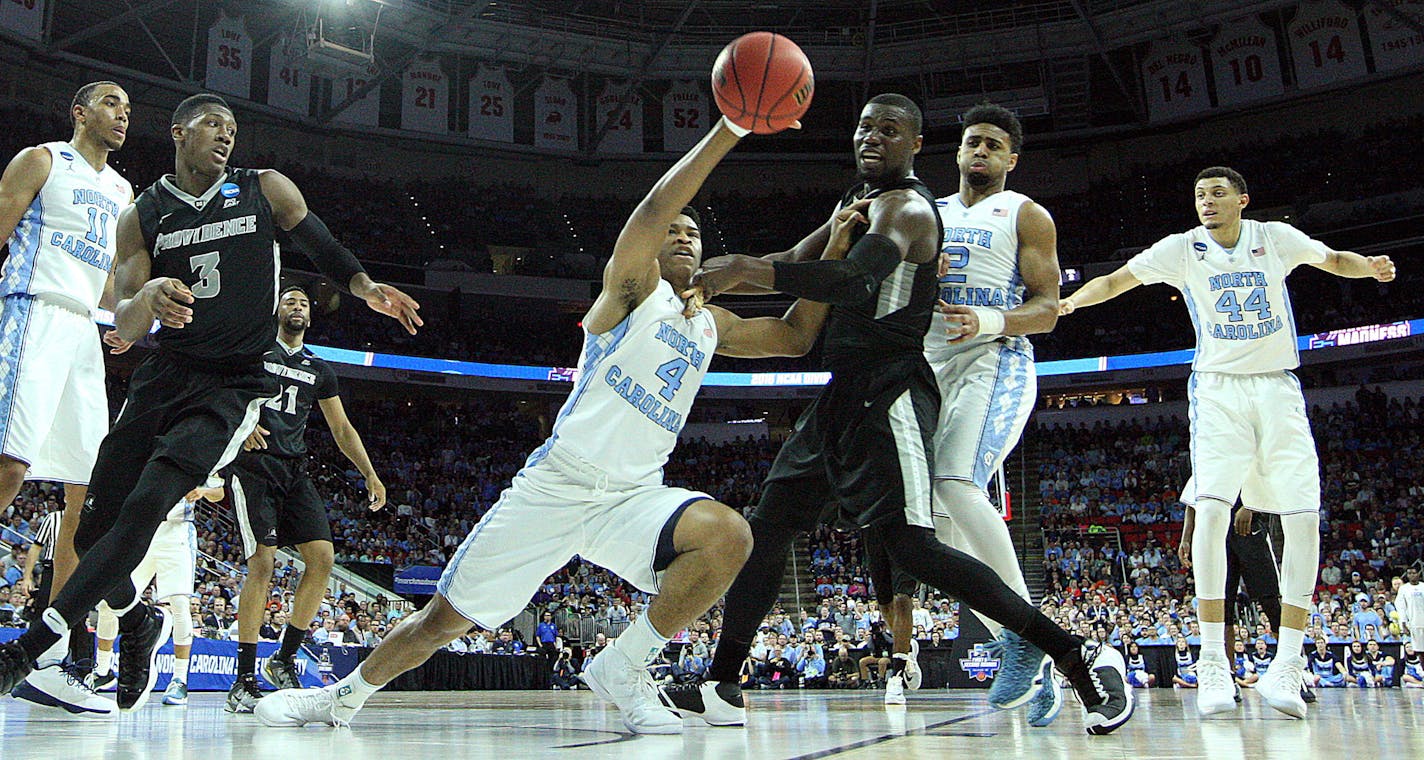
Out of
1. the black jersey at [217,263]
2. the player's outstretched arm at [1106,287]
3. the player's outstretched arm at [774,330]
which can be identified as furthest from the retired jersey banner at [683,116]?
the player's outstretched arm at [774,330]

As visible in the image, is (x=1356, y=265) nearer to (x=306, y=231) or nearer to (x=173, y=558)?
(x=306, y=231)

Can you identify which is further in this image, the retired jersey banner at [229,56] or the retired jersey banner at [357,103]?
the retired jersey banner at [357,103]

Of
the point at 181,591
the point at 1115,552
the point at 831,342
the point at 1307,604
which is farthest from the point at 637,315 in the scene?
the point at 1115,552

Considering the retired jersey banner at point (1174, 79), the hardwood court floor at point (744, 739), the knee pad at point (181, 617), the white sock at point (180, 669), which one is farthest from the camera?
the retired jersey banner at point (1174, 79)

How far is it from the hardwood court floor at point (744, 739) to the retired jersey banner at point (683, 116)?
78.0 ft

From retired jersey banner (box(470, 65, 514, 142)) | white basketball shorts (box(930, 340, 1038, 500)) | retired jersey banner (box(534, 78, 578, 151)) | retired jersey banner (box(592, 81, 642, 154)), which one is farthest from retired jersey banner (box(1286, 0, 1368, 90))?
white basketball shorts (box(930, 340, 1038, 500))

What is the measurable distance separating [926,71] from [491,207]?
37.5 feet

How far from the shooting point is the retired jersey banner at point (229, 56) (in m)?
23.8

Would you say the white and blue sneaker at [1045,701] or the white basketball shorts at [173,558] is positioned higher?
the white basketball shorts at [173,558]

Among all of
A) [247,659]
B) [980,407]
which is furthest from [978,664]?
[980,407]

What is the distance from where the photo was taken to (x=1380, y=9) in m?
23.1

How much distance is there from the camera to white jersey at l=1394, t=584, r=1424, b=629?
13.0 m

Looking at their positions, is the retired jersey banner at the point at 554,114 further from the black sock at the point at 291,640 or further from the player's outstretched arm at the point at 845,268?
the player's outstretched arm at the point at 845,268

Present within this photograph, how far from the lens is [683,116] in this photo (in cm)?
2764
